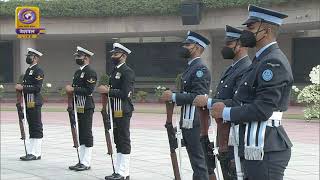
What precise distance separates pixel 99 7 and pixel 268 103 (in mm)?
24522

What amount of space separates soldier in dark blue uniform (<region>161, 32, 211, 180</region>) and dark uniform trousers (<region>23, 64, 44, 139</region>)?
165 inches

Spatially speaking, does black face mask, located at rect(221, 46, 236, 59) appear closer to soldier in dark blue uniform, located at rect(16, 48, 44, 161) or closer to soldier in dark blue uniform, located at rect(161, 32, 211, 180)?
soldier in dark blue uniform, located at rect(161, 32, 211, 180)

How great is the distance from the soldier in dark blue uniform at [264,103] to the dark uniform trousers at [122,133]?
4184mm

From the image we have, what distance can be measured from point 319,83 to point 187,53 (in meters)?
11.7

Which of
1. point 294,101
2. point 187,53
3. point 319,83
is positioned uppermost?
point 187,53

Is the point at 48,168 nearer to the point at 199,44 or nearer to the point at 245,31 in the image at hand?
the point at 199,44

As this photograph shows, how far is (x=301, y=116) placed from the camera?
20.2 m

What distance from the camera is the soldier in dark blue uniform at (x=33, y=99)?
10344mm

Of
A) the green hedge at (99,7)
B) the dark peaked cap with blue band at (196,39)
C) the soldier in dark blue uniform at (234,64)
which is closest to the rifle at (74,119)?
the dark peaked cap with blue band at (196,39)

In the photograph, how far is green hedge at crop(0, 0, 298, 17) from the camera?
26312 mm

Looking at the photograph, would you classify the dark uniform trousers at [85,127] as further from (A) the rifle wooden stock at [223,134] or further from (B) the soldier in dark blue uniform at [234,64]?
(A) the rifle wooden stock at [223,134]

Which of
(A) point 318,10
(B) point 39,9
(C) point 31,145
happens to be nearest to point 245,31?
(C) point 31,145

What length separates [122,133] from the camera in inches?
337

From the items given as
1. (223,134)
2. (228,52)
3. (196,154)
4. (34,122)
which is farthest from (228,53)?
(34,122)
